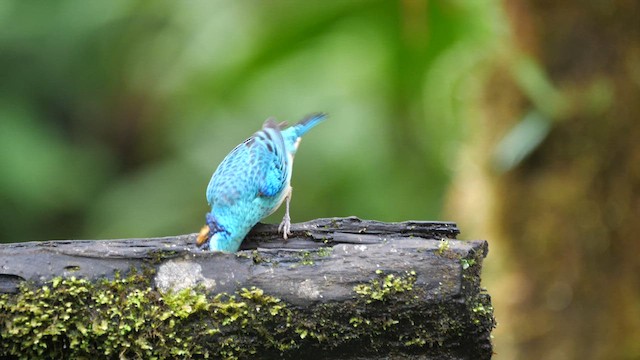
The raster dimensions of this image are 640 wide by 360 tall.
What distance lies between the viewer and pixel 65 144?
7.56m

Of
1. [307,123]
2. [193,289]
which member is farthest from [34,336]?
[307,123]

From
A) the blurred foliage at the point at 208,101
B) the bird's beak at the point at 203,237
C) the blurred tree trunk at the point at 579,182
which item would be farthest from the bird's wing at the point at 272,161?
the blurred tree trunk at the point at 579,182

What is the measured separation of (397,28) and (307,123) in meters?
1.00

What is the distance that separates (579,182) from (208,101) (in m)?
2.11

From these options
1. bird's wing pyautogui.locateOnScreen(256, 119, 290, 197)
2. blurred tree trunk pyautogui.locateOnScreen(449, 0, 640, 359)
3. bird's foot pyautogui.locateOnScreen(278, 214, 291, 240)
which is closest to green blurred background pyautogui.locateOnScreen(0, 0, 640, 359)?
blurred tree trunk pyautogui.locateOnScreen(449, 0, 640, 359)

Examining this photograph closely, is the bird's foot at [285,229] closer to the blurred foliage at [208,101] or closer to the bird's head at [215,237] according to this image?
the bird's head at [215,237]

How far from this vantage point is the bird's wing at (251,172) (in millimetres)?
3262

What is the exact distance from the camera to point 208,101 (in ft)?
16.1

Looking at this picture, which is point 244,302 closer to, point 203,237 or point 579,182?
point 203,237

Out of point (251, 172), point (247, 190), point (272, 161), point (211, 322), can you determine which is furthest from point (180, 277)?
point (272, 161)

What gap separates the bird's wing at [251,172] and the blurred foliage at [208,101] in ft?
1.59

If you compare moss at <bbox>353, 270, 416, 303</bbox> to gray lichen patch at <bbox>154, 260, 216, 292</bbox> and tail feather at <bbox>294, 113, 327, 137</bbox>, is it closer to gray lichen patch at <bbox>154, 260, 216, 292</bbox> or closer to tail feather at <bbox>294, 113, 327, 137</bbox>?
gray lichen patch at <bbox>154, 260, 216, 292</bbox>

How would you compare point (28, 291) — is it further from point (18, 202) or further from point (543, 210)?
point (18, 202)

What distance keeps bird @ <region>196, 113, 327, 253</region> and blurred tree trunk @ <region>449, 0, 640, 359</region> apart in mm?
1301
